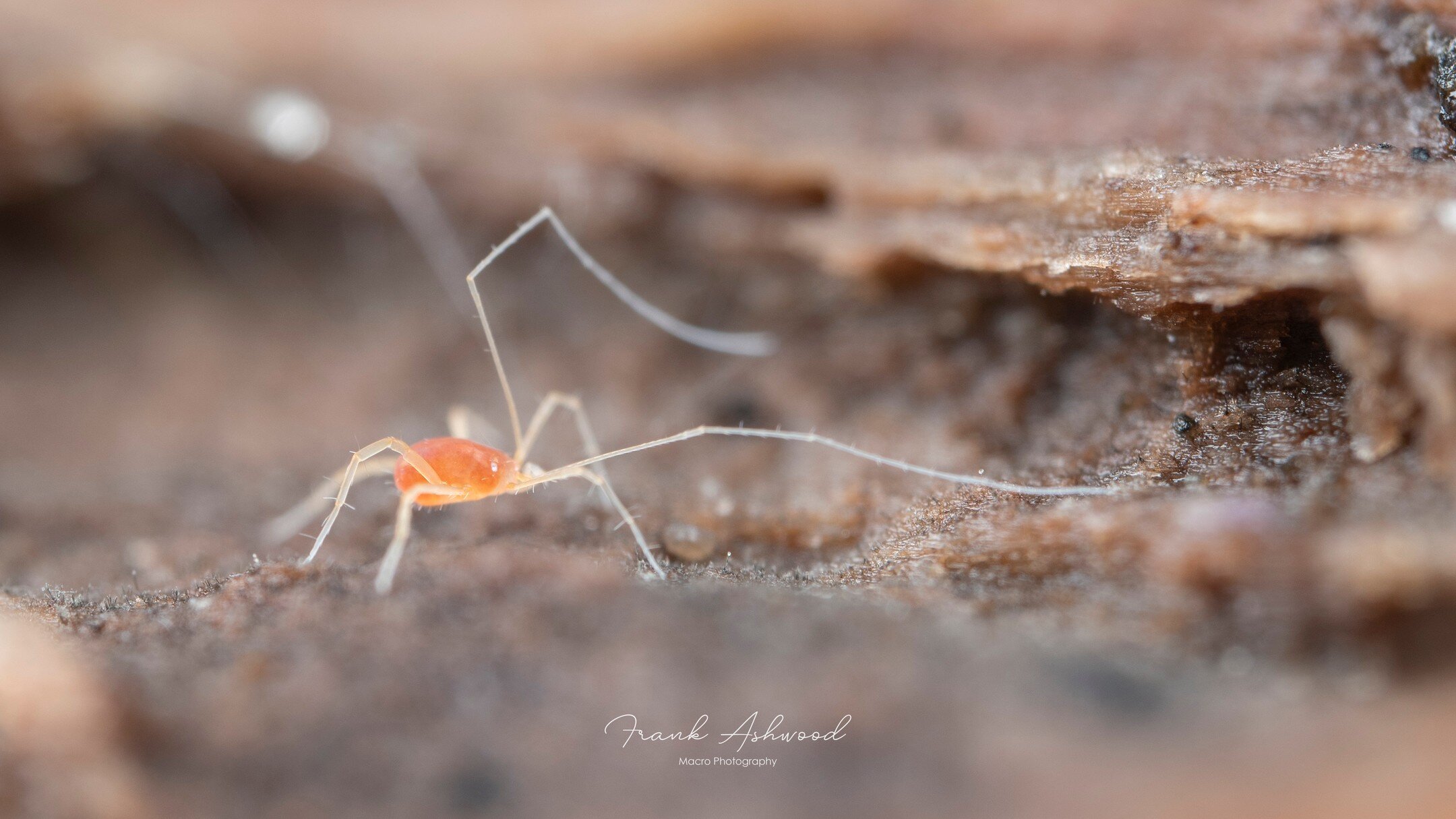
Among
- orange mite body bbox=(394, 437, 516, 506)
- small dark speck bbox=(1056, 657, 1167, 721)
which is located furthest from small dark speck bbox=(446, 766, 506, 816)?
orange mite body bbox=(394, 437, 516, 506)

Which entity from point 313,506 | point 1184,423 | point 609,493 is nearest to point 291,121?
point 313,506

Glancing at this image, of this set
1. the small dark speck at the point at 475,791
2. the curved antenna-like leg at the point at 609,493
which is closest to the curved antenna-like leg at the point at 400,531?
the curved antenna-like leg at the point at 609,493

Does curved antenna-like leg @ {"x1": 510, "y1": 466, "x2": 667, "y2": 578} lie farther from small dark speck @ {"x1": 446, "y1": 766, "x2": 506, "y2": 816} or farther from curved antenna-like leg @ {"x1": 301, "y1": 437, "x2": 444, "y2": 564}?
small dark speck @ {"x1": 446, "y1": 766, "x2": 506, "y2": 816}

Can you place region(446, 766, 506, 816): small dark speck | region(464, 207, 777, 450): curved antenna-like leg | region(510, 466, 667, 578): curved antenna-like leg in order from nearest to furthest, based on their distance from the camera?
region(446, 766, 506, 816): small dark speck < region(510, 466, 667, 578): curved antenna-like leg < region(464, 207, 777, 450): curved antenna-like leg

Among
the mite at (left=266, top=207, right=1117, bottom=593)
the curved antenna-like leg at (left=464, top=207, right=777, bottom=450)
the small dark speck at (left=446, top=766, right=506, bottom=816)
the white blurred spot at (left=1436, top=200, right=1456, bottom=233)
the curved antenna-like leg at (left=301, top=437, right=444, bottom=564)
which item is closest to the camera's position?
the small dark speck at (left=446, top=766, right=506, bottom=816)

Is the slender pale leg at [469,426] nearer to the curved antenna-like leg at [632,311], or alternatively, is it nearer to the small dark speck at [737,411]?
the curved antenna-like leg at [632,311]

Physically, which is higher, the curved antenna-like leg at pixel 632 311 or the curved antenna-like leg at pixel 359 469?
the curved antenna-like leg at pixel 632 311
